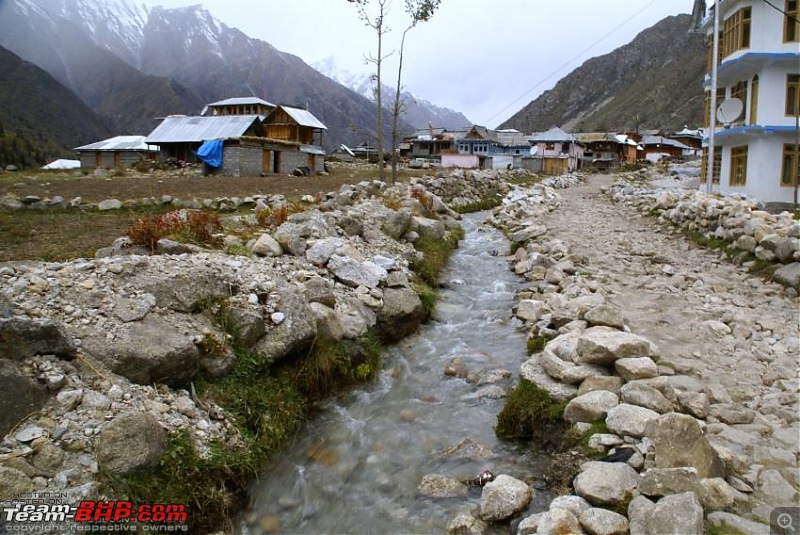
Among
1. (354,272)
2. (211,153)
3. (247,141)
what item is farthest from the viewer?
(247,141)

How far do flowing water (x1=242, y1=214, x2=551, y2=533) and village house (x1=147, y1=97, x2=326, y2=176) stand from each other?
35.0 m

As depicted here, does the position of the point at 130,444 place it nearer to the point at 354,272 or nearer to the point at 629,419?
the point at 629,419

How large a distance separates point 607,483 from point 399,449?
290cm

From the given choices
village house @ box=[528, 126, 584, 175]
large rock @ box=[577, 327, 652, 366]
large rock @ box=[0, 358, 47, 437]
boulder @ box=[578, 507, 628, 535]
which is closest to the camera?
boulder @ box=[578, 507, 628, 535]

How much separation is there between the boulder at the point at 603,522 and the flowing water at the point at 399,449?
88 centimetres

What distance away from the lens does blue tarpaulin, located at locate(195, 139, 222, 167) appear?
41.2m

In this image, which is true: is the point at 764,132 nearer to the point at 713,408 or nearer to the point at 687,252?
the point at 687,252

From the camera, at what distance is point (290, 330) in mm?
7906

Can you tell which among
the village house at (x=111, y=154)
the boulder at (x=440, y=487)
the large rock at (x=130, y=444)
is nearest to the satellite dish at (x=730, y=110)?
the boulder at (x=440, y=487)

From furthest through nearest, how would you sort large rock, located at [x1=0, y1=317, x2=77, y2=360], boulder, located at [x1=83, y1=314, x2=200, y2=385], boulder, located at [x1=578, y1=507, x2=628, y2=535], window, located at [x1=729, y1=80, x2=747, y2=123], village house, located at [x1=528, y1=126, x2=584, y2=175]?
village house, located at [x1=528, y1=126, x2=584, y2=175] → window, located at [x1=729, y1=80, x2=747, y2=123] → boulder, located at [x1=83, y1=314, x2=200, y2=385] → large rock, located at [x1=0, y1=317, x2=77, y2=360] → boulder, located at [x1=578, y1=507, x2=628, y2=535]

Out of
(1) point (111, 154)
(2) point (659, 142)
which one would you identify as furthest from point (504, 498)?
(2) point (659, 142)

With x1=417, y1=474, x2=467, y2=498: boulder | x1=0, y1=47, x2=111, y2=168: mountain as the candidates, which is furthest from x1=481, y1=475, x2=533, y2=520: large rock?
x1=0, y1=47, x2=111, y2=168: mountain

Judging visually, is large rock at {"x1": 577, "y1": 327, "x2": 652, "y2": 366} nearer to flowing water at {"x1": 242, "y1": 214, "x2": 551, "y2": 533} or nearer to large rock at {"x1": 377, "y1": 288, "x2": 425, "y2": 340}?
flowing water at {"x1": 242, "y1": 214, "x2": 551, "y2": 533}

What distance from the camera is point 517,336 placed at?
10.8 metres
